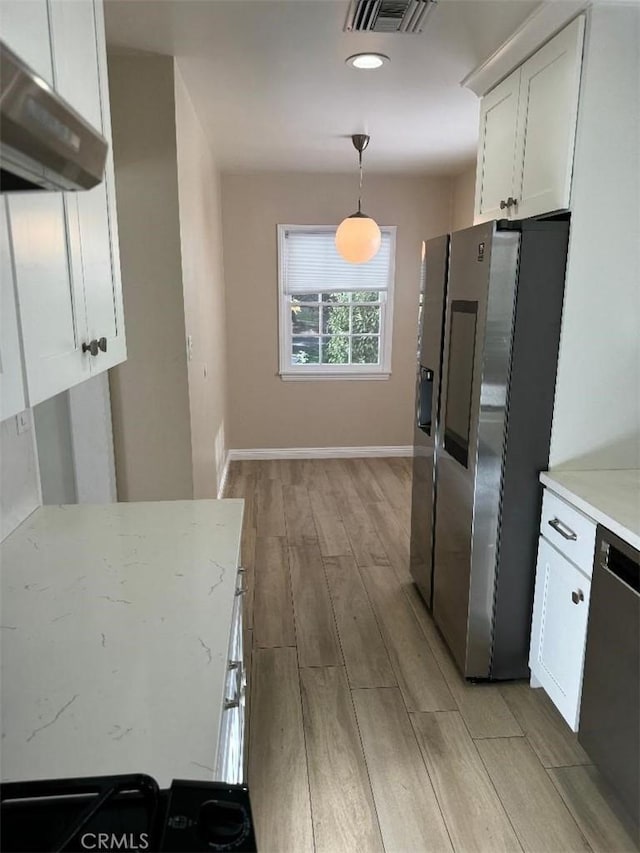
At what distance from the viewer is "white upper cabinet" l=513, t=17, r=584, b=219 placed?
6.60 ft

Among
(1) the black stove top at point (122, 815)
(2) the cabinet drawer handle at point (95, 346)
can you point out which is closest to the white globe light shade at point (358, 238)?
(2) the cabinet drawer handle at point (95, 346)

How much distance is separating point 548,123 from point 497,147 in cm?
50

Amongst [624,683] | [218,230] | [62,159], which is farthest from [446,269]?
[218,230]

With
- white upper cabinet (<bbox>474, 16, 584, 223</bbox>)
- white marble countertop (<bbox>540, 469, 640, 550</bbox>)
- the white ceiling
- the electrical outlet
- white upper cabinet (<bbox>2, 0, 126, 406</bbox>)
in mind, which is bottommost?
white marble countertop (<bbox>540, 469, 640, 550</bbox>)

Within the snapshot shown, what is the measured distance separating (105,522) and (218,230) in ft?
12.5

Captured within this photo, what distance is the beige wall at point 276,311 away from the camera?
5.28 metres

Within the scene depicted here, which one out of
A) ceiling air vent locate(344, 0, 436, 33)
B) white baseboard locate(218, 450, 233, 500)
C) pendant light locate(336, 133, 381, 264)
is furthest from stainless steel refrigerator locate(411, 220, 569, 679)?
white baseboard locate(218, 450, 233, 500)

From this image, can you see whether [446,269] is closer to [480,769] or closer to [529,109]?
[529,109]

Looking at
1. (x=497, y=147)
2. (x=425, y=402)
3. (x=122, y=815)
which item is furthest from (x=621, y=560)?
(x=497, y=147)

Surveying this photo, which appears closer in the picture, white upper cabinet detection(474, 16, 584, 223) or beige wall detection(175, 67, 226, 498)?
white upper cabinet detection(474, 16, 584, 223)

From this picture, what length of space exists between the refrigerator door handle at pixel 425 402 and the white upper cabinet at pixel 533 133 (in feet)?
2.70

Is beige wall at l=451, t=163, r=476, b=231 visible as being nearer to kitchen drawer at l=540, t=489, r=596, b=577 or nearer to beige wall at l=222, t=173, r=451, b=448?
beige wall at l=222, t=173, r=451, b=448

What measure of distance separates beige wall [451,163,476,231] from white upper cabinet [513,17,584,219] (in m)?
2.52

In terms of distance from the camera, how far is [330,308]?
18.2ft
